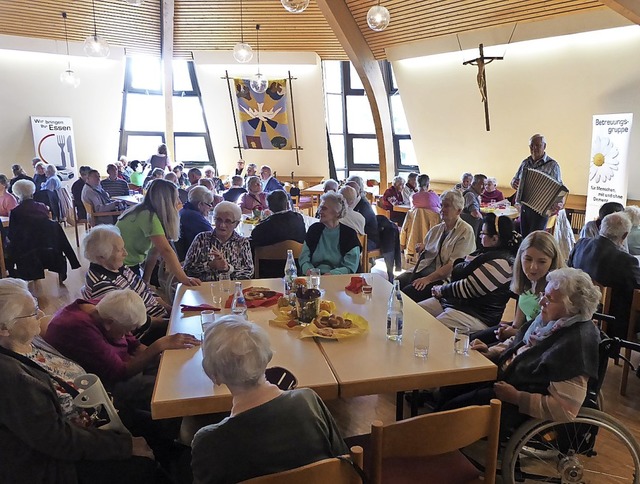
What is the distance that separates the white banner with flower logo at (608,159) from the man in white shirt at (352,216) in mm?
4123

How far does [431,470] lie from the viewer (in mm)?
1744

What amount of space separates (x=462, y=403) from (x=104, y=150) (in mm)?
11008

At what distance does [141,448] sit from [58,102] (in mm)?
10437

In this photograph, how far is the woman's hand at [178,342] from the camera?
6.90 ft

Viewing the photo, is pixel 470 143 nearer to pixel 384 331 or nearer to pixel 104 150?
pixel 384 331

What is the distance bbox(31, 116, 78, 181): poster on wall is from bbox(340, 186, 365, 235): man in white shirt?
7960 mm

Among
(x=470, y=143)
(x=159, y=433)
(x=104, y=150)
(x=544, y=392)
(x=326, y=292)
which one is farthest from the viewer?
(x=104, y=150)

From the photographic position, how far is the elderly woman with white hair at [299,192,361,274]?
11.9ft

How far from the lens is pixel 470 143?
888 centimetres

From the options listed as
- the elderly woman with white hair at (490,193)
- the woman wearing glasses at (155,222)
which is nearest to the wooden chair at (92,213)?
the woman wearing glasses at (155,222)

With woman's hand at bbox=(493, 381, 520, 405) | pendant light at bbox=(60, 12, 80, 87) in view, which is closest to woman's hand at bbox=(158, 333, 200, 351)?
woman's hand at bbox=(493, 381, 520, 405)

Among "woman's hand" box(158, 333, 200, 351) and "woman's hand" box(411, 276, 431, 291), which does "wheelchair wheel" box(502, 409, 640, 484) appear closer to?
"woman's hand" box(158, 333, 200, 351)

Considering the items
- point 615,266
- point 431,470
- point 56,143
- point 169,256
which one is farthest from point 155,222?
point 56,143

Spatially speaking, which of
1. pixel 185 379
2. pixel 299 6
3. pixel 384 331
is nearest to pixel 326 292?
pixel 384 331
